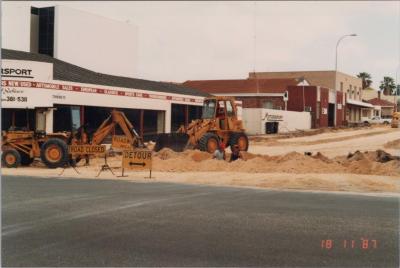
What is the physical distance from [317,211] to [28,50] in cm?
3607

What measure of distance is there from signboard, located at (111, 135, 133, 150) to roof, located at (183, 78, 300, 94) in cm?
4929

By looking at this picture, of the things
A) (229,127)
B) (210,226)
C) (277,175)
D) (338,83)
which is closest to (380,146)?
(229,127)

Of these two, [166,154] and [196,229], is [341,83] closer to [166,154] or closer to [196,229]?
[166,154]

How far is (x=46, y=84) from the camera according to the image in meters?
30.5

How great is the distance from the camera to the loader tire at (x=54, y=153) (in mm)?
23094

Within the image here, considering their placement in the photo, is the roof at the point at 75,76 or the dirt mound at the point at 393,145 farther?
the dirt mound at the point at 393,145

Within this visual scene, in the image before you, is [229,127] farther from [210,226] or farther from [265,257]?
[265,257]

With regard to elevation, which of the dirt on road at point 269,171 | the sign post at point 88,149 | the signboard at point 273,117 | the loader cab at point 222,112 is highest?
the signboard at point 273,117

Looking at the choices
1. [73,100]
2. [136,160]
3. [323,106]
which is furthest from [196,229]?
[323,106]

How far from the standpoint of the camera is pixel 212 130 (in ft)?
92.2

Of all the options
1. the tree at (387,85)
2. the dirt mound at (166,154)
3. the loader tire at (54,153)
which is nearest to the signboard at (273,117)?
the dirt mound at (166,154)

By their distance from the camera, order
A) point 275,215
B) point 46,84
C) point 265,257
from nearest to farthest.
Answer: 1. point 265,257
2. point 275,215
3. point 46,84
